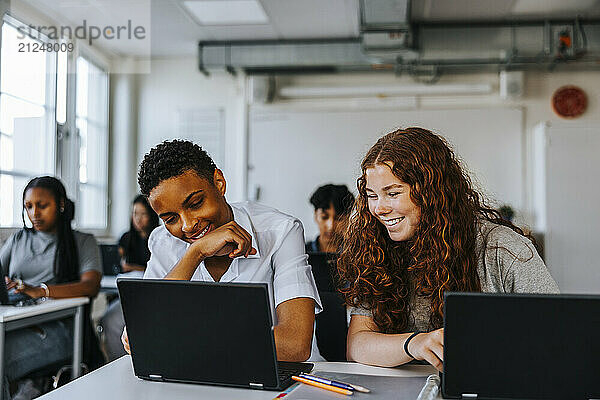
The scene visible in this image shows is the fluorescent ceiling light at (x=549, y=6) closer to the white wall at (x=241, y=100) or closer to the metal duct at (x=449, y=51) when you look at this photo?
the metal duct at (x=449, y=51)

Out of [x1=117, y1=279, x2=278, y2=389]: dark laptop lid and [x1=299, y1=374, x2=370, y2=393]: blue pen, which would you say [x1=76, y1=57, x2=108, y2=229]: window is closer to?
[x1=117, y1=279, x2=278, y2=389]: dark laptop lid

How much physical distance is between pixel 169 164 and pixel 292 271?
414 mm

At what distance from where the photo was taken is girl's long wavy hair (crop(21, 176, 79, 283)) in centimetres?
321

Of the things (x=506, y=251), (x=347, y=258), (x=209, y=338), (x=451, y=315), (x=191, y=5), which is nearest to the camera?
(x=451, y=315)

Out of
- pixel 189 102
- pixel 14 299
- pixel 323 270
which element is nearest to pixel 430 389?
pixel 323 270

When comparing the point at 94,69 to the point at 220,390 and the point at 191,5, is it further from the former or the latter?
the point at 220,390

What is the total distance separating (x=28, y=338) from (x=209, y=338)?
1839 millimetres

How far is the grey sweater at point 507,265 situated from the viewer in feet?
4.86

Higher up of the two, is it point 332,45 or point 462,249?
point 332,45

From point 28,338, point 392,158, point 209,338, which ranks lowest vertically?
point 28,338

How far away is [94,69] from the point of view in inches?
229

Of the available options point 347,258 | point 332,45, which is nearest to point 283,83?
point 332,45

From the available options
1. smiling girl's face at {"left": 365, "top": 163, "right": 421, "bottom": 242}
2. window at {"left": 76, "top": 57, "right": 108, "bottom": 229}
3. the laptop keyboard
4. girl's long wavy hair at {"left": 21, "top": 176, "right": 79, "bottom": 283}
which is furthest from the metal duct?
the laptop keyboard

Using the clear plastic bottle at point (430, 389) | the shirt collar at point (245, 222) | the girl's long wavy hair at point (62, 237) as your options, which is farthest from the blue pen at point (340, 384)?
the girl's long wavy hair at point (62, 237)
